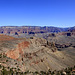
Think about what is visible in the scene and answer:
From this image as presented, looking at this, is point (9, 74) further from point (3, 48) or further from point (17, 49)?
point (17, 49)

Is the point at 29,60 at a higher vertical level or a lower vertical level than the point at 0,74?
lower

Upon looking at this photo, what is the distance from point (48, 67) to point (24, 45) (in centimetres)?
1554

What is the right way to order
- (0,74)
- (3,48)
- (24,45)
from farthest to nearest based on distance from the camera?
(24,45)
(3,48)
(0,74)

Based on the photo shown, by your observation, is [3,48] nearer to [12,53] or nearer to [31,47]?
[12,53]

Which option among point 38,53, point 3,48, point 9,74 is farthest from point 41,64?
point 9,74

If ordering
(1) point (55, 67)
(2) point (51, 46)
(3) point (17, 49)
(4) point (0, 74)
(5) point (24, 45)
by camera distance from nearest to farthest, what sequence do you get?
(4) point (0, 74), (3) point (17, 49), (1) point (55, 67), (5) point (24, 45), (2) point (51, 46)

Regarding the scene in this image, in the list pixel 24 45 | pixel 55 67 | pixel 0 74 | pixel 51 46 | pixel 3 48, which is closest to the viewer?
pixel 0 74

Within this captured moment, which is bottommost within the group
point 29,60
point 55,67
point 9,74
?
point 55,67

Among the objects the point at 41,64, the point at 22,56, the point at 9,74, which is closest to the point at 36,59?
the point at 41,64

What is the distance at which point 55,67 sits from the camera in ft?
186

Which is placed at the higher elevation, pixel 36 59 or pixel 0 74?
pixel 0 74

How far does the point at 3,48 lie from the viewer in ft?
158

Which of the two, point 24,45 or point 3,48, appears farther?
point 24,45

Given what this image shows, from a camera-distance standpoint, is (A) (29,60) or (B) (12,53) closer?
(B) (12,53)
